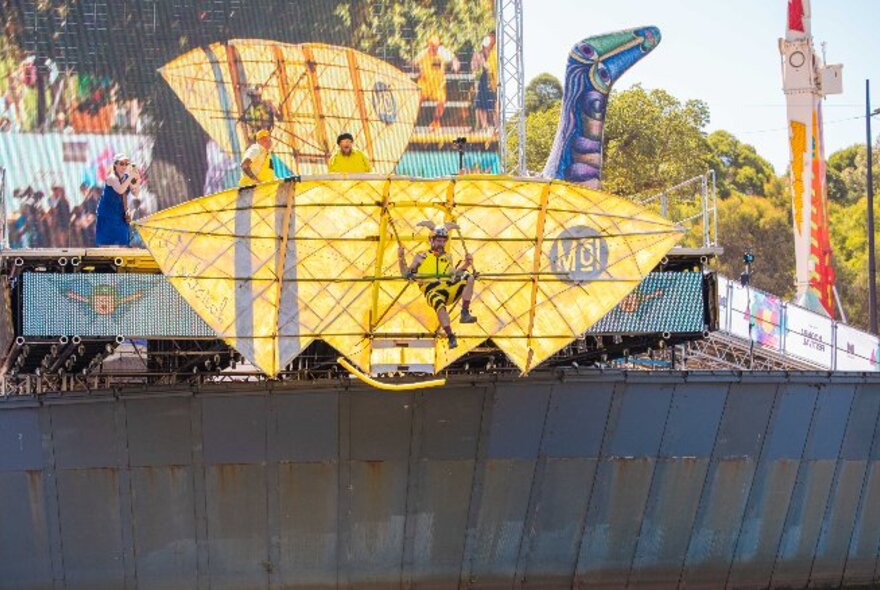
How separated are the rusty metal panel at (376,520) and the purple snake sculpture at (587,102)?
1634cm

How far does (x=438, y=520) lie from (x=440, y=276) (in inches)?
244

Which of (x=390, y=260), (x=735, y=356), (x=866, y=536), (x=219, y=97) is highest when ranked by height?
(x=219, y=97)

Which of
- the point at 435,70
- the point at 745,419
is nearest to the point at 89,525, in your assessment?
the point at 745,419

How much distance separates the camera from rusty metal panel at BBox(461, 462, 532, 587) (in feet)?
98.4

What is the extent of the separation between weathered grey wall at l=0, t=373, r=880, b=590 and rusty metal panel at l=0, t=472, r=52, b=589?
0.10ft

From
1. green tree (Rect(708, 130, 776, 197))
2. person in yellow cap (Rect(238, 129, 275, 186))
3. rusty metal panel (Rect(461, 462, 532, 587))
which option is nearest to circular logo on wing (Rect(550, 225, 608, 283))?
person in yellow cap (Rect(238, 129, 275, 186))

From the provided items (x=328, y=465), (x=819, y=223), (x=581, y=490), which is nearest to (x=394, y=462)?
(x=328, y=465)

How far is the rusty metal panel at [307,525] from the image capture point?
28953 millimetres

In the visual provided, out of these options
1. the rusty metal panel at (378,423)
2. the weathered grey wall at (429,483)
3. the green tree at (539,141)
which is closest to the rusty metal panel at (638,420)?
the weathered grey wall at (429,483)

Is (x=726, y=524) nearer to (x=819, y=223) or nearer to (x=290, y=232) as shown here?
(x=290, y=232)

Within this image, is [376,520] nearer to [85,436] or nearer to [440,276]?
[85,436]

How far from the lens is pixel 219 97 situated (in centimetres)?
4512

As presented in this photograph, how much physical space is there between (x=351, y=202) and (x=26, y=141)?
21.3 meters

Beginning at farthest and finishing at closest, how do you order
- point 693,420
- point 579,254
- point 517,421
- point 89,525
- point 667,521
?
1. point 667,521
2. point 693,420
3. point 517,421
4. point 89,525
5. point 579,254
